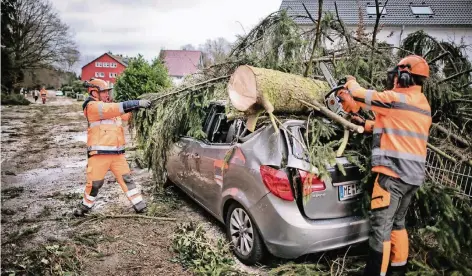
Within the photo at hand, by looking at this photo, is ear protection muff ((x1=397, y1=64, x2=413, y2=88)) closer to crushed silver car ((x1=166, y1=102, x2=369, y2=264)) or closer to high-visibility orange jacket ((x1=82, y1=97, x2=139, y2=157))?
crushed silver car ((x1=166, y1=102, x2=369, y2=264))

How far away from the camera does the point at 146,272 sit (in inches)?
128

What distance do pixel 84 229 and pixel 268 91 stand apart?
3.02 metres

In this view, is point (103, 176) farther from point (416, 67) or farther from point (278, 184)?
point (416, 67)

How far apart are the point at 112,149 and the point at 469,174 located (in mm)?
4135

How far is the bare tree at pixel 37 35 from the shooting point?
3656 cm

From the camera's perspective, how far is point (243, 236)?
334 centimetres

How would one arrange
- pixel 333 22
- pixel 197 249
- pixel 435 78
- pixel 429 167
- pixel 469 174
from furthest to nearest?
pixel 333 22, pixel 435 78, pixel 197 249, pixel 429 167, pixel 469 174

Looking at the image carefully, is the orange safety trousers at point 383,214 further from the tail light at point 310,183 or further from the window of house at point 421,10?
the window of house at point 421,10

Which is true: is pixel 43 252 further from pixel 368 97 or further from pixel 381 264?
pixel 368 97

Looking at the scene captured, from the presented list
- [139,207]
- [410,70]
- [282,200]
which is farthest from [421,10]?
[282,200]

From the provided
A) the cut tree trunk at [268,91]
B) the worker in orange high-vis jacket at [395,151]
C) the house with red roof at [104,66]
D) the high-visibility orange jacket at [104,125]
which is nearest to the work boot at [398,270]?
the worker in orange high-vis jacket at [395,151]

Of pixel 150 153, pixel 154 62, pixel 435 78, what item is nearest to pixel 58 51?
pixel 154 62

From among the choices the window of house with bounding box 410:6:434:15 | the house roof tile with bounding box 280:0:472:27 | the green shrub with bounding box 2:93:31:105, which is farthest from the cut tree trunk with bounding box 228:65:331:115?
the green shrub with bounding box 2:93:31:105

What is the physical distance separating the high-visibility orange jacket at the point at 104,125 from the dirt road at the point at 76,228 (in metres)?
0.99
